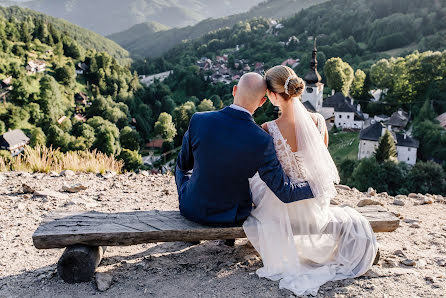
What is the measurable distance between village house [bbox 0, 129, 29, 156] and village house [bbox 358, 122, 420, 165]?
33.1 metres

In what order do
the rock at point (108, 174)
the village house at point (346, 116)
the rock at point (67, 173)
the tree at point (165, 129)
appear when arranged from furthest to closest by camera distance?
the tree at point (165, 129), the village house at point (346, 116), the rock at point (108, 174), the rock at point (67, 173)

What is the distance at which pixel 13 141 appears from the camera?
38094mm

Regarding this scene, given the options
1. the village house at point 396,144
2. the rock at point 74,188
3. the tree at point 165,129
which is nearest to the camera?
the rock at point 74,188

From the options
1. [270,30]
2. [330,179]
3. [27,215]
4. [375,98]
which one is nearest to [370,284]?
[330,179]

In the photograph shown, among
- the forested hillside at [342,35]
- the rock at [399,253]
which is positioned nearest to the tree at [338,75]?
the forested hillside at [342,35]

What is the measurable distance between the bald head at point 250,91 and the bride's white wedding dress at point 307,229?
1.21ft

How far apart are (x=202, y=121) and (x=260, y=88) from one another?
56cm

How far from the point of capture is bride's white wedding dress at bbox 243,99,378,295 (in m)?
3.13

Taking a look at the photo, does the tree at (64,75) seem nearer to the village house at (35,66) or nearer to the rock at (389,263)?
the village house at (35,66)

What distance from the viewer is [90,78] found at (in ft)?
215

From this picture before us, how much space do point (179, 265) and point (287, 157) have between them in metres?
1.47

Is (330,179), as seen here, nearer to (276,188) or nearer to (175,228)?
(276,188)

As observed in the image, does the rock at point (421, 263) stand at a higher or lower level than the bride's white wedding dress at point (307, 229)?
lower

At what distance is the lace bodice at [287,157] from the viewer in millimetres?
3207
